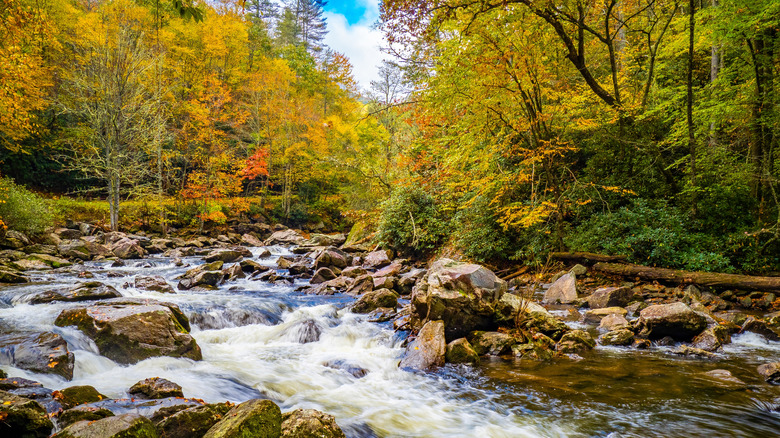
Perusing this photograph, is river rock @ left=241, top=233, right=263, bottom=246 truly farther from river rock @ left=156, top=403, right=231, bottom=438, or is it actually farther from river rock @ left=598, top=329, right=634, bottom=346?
river rock @ left=598, top=329, right=634, bottom=346

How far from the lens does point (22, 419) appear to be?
8.69ft

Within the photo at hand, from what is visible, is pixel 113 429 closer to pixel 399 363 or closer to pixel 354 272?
pixel 399 363

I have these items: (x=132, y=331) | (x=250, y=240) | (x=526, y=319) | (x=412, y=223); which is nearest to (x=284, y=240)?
(x=250, y=240)

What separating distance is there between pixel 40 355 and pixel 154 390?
64.7 inches

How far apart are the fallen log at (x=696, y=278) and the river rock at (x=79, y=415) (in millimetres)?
9175

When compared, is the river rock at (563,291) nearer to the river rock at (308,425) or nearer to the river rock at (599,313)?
the river rock at (599,313)

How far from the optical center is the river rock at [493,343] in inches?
212

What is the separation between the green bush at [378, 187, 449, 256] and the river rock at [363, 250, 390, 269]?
0.82m

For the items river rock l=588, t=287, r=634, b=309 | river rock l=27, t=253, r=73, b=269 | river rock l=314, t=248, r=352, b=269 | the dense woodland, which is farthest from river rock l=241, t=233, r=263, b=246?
river rock l=588, t=287, r=634, b=309

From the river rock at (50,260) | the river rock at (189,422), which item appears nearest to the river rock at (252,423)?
the river rock at (189,422)

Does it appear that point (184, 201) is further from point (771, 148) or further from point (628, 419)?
point (771, 148)

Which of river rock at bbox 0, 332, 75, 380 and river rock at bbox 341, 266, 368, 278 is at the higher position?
river rock at bbox 0, 332, 75, 380

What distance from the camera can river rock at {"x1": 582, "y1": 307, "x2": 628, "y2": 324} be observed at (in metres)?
6.46

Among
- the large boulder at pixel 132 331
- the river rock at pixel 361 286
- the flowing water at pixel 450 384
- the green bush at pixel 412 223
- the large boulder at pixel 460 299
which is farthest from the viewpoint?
the green bush at pixel 412 223
